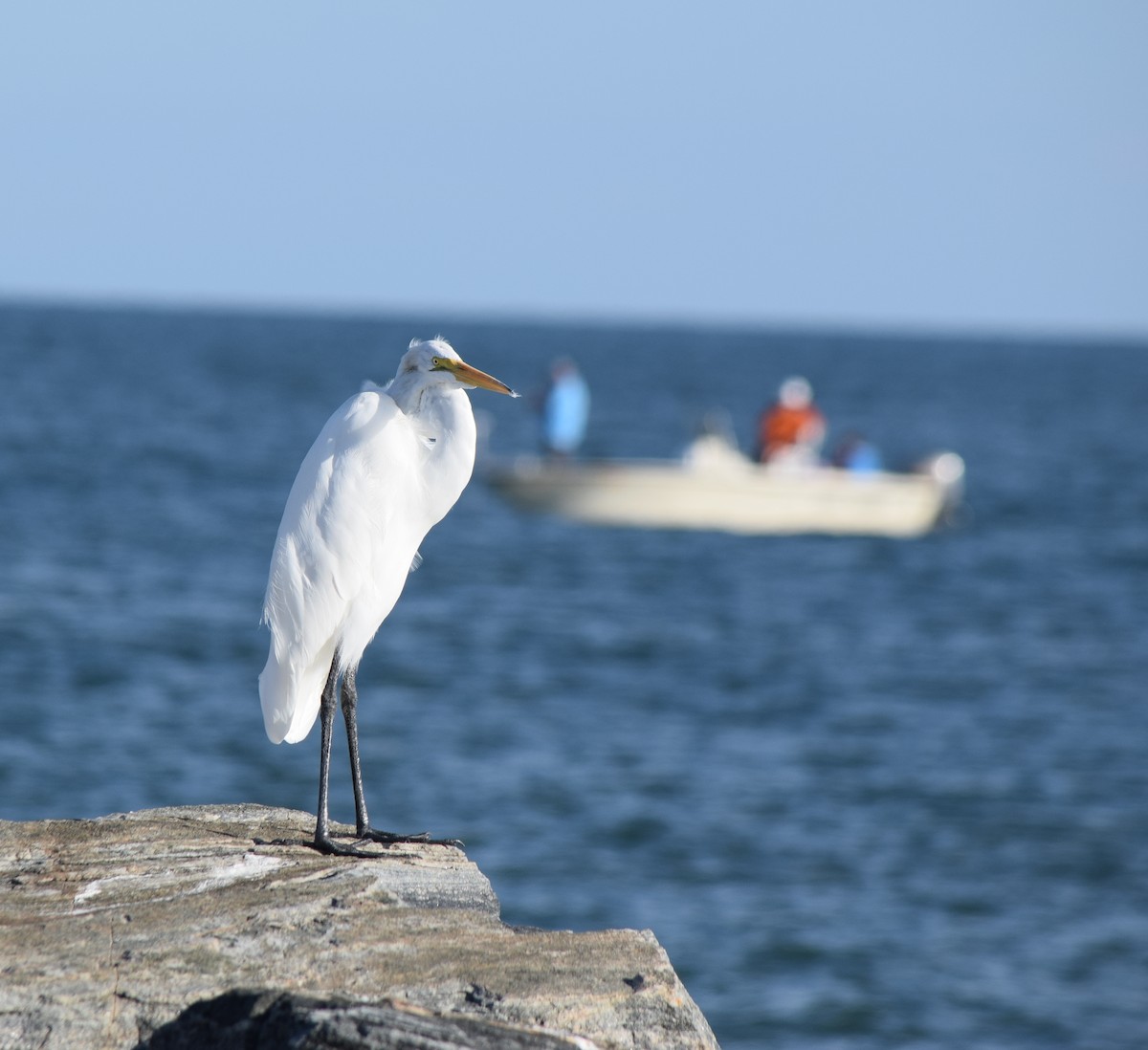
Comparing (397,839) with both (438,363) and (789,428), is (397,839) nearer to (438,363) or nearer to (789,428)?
(438,363)

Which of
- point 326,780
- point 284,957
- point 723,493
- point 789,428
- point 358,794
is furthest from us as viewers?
point 723,493

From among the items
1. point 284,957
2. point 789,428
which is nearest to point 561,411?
point 789,428

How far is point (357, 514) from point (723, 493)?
70.4 ft

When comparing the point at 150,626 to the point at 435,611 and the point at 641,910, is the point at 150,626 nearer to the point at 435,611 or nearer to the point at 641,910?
the point at 435,611

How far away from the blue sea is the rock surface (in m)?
5.09

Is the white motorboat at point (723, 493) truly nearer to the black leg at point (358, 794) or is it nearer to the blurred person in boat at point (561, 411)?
the blurred person in boat at point (561, 411)

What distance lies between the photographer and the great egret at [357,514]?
17.0 feet

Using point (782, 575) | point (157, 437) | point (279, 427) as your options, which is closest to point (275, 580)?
point (782, 575)

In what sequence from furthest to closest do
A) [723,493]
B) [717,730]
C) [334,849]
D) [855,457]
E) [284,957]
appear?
[855,457]
[723,493]
[717,730]
[334,849]
[284,957]

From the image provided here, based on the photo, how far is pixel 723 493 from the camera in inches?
1038

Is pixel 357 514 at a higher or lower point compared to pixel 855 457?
higher

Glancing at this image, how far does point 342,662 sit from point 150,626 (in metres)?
13.1

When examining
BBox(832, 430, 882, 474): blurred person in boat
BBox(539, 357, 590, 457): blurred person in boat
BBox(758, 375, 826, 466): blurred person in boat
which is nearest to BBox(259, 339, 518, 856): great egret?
BBox(758, 375, 826, 466): blurred person in boat

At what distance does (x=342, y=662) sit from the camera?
17.6ft
